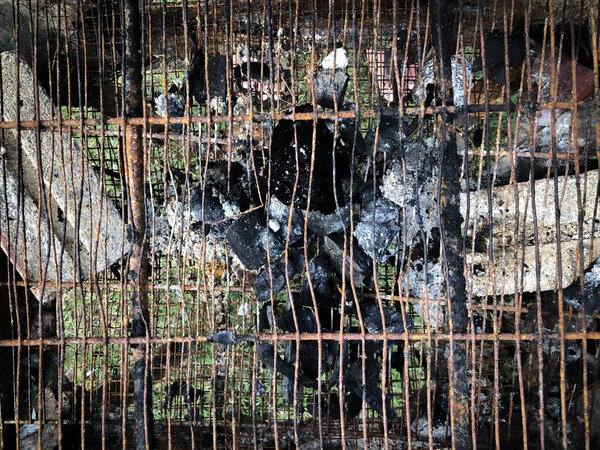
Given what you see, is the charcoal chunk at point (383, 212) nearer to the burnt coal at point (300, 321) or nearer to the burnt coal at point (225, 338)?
the burnt coal at point (300, 321)

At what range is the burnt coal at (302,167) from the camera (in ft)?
7.55

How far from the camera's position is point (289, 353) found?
7.63ft

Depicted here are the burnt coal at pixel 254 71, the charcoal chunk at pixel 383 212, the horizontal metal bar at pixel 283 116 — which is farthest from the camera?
the burnt coal at pixel 254 71

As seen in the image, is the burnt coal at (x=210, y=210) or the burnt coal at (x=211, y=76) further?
the burnt coal at (x=210, y=210)

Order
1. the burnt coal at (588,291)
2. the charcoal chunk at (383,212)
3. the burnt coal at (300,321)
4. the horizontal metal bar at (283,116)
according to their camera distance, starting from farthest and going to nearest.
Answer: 1. the charcoal chunk at (383,212)
2. the burnt coal at (300,321)
3. the burnt coal at (588,291)
4. the horizontal metal bar at (283,116)

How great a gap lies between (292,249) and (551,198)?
1426 millimetres

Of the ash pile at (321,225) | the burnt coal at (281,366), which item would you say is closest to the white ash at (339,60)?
the ash pile at (321,225)

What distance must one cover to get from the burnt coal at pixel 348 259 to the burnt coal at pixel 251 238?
0.31 metres

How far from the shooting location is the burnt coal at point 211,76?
2254mm

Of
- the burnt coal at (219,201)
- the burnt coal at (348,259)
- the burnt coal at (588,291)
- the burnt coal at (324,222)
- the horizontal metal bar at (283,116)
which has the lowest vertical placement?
the burnt coal at (588,291)

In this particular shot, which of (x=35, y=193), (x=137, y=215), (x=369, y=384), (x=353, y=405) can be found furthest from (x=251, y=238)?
(x=35, y=193)

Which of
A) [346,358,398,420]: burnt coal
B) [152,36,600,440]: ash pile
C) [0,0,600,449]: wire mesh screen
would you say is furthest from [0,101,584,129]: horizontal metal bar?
[346,358,398,420]: burnt coal

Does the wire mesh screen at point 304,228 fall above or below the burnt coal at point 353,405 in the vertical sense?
above

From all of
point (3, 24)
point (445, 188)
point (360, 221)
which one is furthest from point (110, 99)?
point (445, 188)
